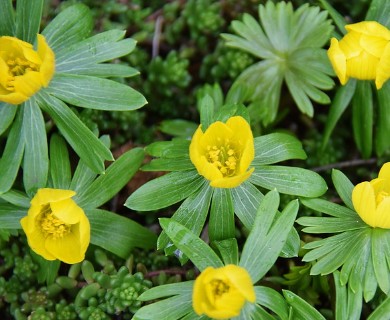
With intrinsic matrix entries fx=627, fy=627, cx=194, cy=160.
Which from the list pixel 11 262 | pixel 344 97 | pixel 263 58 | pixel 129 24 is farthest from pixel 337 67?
pixel 11 262

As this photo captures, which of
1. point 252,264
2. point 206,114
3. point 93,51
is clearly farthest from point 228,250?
point 93,51

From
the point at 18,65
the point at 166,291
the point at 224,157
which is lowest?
the point at 166,291

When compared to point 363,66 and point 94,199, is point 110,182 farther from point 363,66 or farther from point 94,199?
point 363,66

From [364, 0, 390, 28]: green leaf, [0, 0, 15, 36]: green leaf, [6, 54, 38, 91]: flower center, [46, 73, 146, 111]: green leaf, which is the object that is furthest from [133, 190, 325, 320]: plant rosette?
[0, 0, 15, 36]: green leaf

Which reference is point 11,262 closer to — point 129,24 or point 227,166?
point 227,166

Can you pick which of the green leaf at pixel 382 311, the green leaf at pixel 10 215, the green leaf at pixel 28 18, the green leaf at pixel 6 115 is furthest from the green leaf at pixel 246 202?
the green leaf at pixel 28 18

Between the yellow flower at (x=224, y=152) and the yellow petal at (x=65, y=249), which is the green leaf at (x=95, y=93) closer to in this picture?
the yellow flower at (x=224, y=152)
